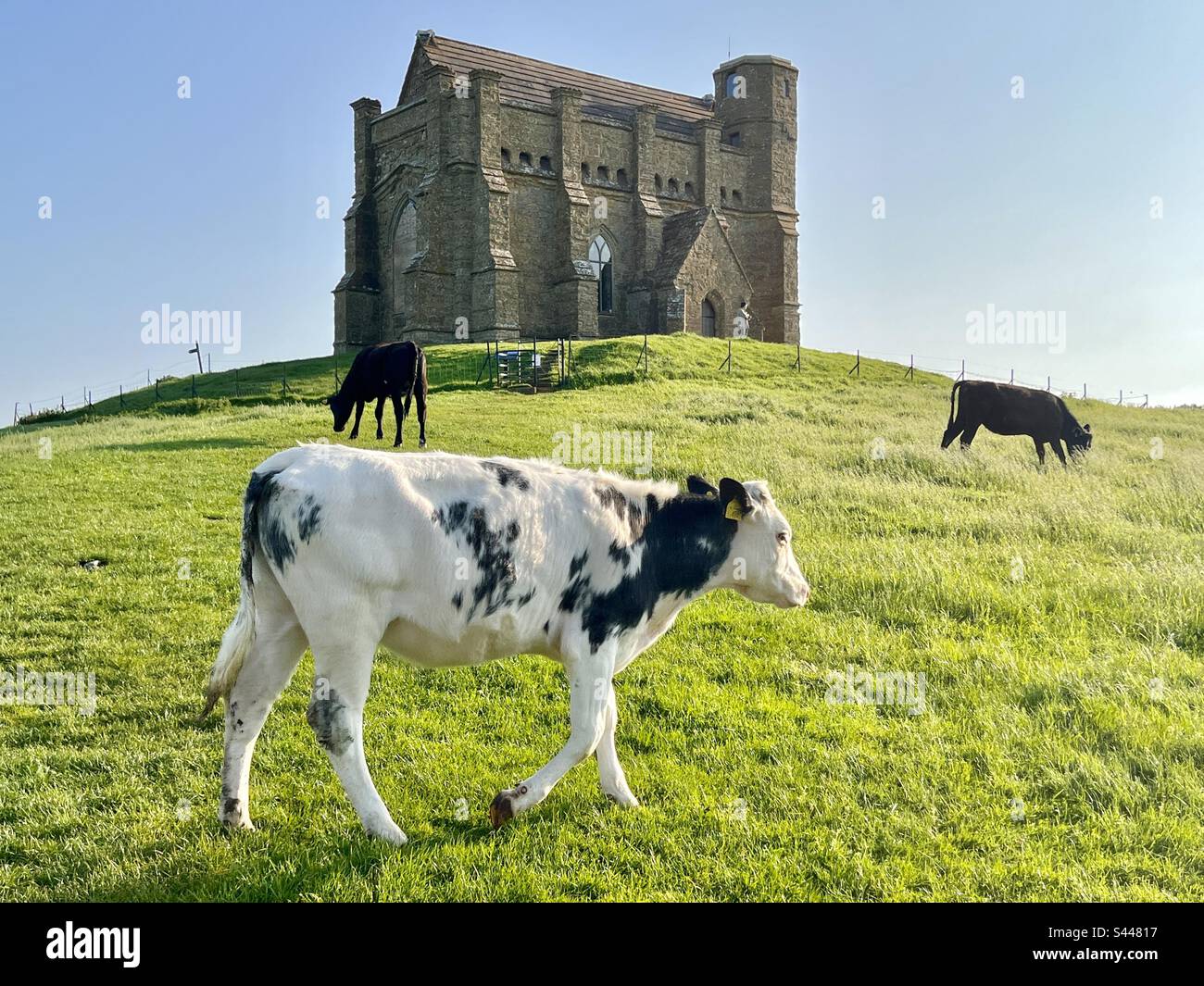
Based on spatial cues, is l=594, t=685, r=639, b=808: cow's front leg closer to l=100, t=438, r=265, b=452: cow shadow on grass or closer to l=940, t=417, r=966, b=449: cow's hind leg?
l=100, t=438, r=265, b=452: cow shadow on grass

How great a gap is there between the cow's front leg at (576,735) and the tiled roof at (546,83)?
48.5 meters

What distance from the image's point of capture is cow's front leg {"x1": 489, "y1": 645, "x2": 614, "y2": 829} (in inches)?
182

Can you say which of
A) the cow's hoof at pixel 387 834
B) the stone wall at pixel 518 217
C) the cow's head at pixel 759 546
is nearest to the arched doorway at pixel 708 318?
the stone wall at pixel 518 217

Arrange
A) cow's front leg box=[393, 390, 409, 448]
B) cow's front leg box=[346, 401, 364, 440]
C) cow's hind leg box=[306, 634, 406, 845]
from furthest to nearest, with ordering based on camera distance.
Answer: cow's front leg box=[346, 401, 364, 440], cow's front leg box=[393, 390, 409, 448], cow's hind leg box=[306, 634, 406, 845]

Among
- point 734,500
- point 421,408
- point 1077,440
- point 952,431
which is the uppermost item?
point 421,408

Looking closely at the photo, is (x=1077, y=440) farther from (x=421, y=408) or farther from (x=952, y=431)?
(x=421, y=408)

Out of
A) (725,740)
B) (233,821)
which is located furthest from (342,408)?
(233,821)

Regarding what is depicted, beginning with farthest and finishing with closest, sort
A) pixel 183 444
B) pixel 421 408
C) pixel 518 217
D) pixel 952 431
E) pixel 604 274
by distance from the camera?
1. pixel 604 274
2. pixel 518 217
3. pixel 952 431
4. pixel 183 444
5. pixel 421 408

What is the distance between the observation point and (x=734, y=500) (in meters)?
5.55

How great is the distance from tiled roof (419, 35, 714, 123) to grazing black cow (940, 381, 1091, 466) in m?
35.2

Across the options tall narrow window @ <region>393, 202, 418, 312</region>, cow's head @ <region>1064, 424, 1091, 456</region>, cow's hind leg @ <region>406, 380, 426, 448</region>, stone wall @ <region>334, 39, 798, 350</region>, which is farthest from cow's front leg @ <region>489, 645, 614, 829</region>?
tall narrow window @ <region>393, 202, 418, 312</region>

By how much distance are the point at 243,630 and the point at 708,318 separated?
48.7 metres

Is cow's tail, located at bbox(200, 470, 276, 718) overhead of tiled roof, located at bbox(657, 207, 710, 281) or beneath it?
beneath
